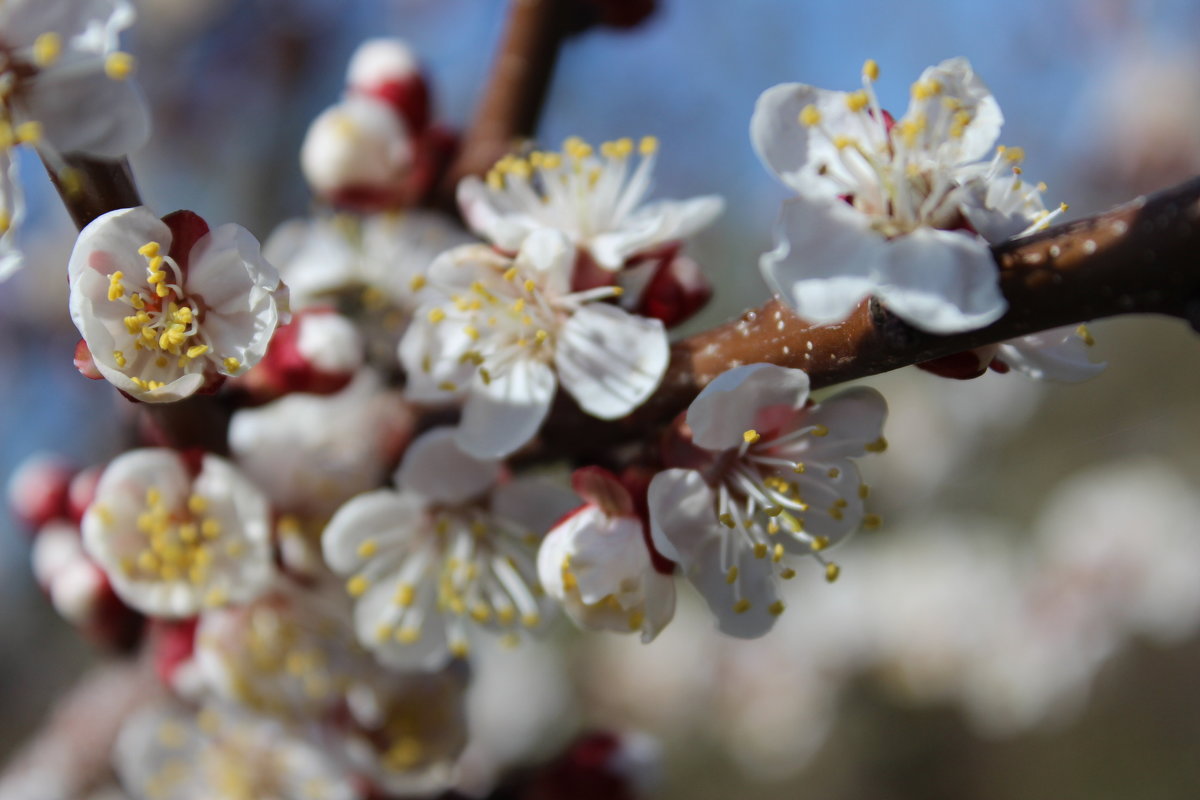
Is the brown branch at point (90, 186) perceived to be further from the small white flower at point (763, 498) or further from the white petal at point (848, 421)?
the white petal at point (848, 421)

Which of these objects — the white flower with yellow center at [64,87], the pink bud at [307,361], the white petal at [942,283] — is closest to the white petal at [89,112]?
the white flower with yellow center at [64,87]

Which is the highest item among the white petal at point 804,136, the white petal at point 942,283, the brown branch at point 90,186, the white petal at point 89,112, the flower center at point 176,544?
the white petal at point 89,112

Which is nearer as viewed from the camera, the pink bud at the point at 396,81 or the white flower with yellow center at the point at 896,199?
the white flower with yellow center at the point at 896,199

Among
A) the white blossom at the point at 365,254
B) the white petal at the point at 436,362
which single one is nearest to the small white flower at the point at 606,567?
the white petal at the point at 436,362

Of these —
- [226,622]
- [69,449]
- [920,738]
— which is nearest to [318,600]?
[226,622]

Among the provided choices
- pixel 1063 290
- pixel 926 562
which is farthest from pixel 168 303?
pixel 926 562

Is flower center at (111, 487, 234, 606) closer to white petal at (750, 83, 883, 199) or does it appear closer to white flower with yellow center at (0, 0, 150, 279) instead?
white flower with yellow center at (0, 0, 150, 279)

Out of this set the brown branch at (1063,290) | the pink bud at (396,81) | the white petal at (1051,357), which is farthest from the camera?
the pink bud at (396,81)

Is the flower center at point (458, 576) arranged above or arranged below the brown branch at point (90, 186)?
below

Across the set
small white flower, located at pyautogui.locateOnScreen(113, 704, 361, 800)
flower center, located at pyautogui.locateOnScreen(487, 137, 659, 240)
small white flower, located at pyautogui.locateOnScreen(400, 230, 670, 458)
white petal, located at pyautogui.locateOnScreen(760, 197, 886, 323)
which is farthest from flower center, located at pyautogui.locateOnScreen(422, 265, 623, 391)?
small white flower, located at pyautogui.locateOnScreen(113, 704, 361, 800)

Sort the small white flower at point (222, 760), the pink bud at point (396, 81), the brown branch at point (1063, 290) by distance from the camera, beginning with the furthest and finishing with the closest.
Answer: the pink bud at point (396, 81)
the small white flower at point (222, 760)
the brown branch at point (1063, 290)
